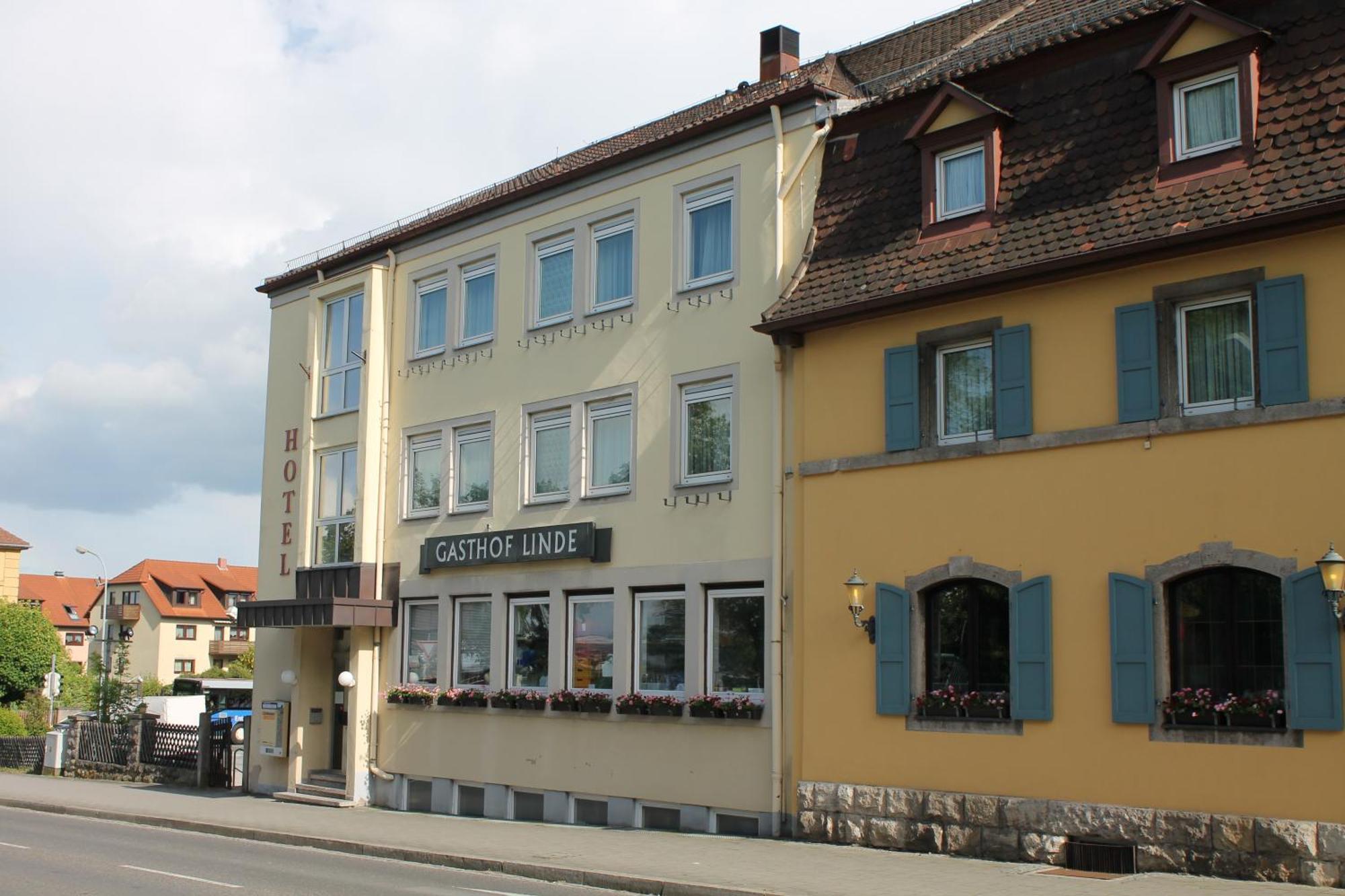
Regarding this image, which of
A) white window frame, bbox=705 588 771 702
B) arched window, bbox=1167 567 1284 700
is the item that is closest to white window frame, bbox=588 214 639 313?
white window frame, bbox=705 588 771 702

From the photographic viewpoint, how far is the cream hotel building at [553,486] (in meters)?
19.7

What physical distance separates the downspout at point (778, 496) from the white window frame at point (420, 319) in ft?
25.9

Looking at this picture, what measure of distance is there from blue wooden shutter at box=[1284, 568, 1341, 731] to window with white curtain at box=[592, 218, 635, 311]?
10.9 metres

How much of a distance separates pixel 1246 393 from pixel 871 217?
17.8 feet

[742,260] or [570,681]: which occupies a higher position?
[742,260]

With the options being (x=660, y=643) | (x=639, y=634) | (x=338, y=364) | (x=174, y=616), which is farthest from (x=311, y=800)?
(x=174, y=616)

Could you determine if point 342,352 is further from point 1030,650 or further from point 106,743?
point 1030,650

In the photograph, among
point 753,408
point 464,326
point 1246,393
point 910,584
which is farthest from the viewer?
point 464,326

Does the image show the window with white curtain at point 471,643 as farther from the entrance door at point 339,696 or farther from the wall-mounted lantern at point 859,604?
the wall-mounted lantern at point 859,604

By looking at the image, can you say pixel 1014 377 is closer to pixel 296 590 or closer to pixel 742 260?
pixel 742 260

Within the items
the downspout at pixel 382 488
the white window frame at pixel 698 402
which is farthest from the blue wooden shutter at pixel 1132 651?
the downspout at pixel 382 488

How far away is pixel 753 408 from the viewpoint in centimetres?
1958

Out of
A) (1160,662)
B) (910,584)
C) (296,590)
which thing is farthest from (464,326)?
(1160,662)

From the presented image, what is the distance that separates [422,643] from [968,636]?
11.5 meters
